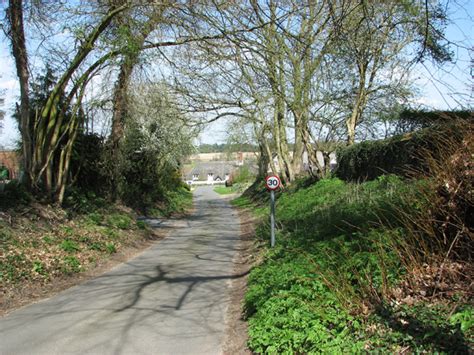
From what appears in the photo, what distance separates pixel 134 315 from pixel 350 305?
10.8 ft

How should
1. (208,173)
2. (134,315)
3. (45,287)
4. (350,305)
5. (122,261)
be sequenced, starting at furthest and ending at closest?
(208,173) < (122,261) < (45,287) < (134,315) < (350,305)

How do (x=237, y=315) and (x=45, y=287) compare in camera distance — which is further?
(x=45, y=287)

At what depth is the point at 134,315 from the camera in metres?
7.03

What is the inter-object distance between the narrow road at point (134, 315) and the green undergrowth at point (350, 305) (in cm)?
82

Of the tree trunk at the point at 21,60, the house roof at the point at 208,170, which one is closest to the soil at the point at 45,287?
the tree trunk at the point at 21,60

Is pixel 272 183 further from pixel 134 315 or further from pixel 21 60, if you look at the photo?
pixel 21 60

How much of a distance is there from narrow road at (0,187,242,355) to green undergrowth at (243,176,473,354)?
0.82 meters

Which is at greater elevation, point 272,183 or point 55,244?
point 272,183

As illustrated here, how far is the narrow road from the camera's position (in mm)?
5809

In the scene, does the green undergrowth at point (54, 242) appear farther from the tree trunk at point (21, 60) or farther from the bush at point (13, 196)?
the tree trunk at point (21, 60)

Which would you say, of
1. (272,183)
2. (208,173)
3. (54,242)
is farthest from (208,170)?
(54,242)

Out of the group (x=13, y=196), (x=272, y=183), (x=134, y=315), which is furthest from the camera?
(x=13, y=196)

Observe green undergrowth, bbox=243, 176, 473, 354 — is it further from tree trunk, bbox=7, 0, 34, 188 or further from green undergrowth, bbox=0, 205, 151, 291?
tree trunk, bbox=7, 0, 34, 188

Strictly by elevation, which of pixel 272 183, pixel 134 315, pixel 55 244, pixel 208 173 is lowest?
pixel 208 173
